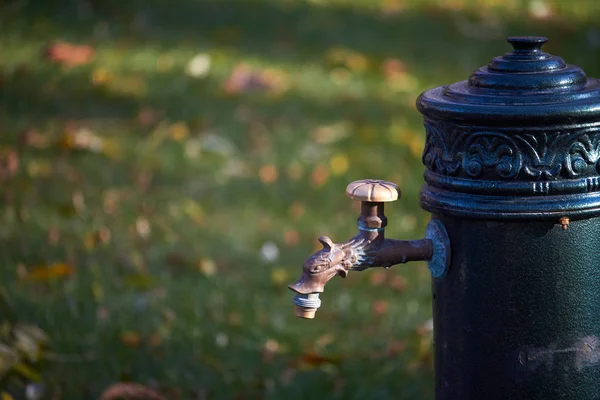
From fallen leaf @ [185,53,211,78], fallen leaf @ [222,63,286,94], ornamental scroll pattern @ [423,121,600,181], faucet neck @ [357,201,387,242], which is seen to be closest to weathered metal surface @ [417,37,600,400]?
ornamental scroll pattern @ [423,121,600,181]

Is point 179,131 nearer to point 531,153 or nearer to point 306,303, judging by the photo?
point 306,303

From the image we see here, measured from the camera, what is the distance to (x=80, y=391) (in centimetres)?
297

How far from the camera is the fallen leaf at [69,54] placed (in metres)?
5.68

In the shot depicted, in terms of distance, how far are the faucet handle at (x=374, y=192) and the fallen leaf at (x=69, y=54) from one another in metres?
3.93

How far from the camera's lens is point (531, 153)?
1961mm

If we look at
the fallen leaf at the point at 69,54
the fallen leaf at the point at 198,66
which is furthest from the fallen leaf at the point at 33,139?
the fallen leaf at the point at 198,66

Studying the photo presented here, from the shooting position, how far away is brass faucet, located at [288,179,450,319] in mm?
2068

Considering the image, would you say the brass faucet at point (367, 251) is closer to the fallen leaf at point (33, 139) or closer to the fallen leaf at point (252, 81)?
the fallen leaf at point (33, 139)

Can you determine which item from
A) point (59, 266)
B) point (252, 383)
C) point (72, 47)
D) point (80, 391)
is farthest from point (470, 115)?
point (72, 47)

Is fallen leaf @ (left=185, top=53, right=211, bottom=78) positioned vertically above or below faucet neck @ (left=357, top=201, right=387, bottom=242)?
below

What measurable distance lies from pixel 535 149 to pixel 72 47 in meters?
4.41

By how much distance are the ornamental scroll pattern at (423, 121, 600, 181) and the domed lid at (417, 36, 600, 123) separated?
1.6 inches

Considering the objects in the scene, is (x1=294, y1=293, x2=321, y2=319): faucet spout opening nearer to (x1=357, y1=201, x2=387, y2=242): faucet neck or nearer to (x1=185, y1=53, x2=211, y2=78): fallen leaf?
(x1=357, y1=201, x2=387, y2=242): faucet neck

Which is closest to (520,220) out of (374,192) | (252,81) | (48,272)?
(374,192)
